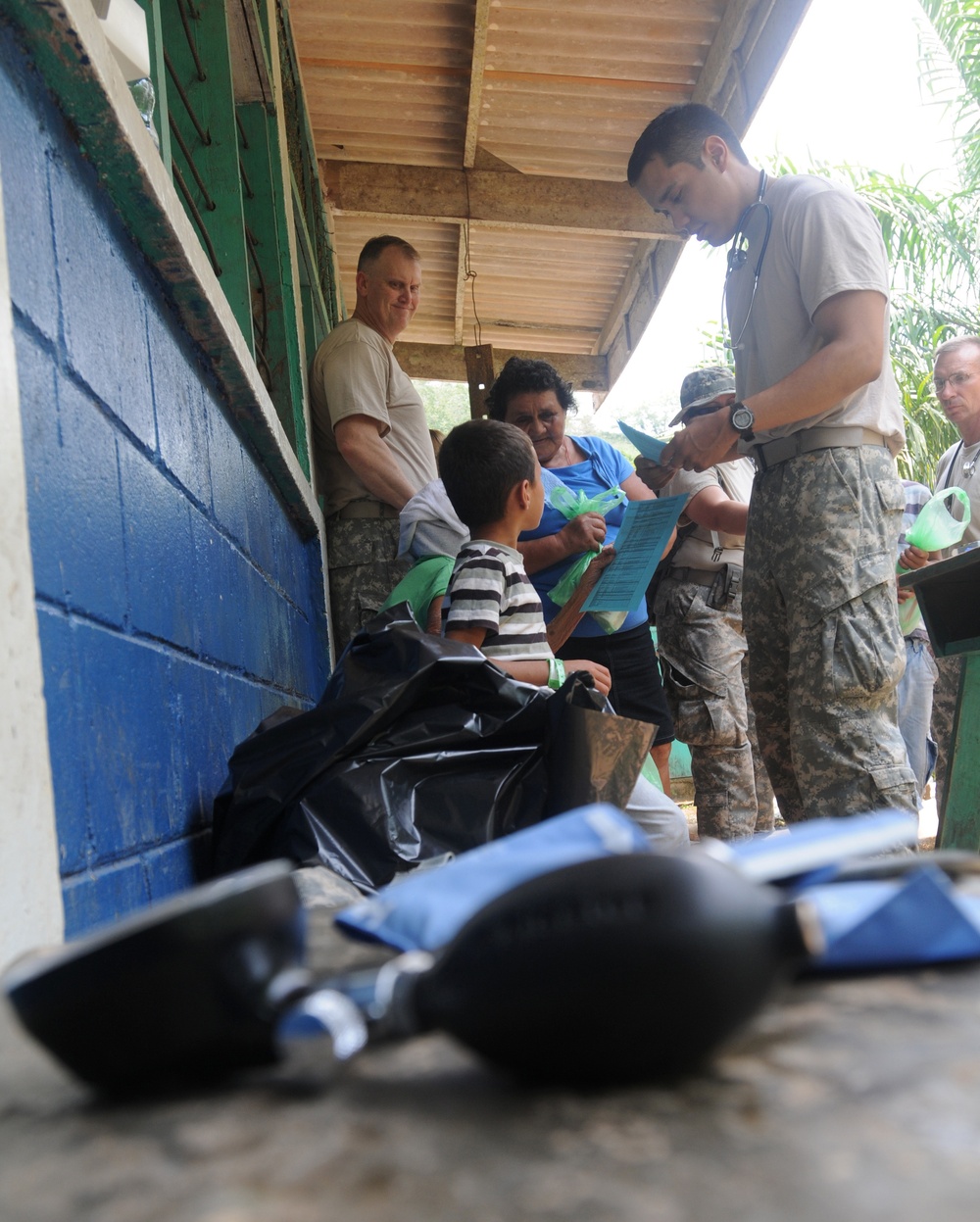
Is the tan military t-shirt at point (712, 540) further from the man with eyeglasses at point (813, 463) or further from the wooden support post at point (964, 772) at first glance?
the wooden support post at point (964, 772)

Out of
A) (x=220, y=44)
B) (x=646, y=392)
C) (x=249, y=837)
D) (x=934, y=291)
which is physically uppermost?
(x=646, y=392)

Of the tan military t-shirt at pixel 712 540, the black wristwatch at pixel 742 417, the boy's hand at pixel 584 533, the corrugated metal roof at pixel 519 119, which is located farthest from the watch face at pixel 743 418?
the corrugated metal roof at pixel 519 119

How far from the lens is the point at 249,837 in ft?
4.53

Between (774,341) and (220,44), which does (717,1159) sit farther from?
(220,44)

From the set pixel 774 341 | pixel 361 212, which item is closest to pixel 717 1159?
pixel 774 341

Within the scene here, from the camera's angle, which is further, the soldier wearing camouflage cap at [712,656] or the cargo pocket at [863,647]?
the soldier wearing camouflage cap at [712,656]

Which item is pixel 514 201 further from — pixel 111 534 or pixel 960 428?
pixel 111 534

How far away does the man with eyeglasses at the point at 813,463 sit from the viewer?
2.33m

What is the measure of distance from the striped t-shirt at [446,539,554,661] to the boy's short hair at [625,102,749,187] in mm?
1194

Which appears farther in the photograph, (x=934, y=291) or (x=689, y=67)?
(x=934, y=291)

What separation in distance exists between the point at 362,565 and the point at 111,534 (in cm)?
255

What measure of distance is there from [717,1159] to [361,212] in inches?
238

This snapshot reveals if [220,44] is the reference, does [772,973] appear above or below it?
below

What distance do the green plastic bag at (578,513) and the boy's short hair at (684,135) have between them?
36.3 inches
